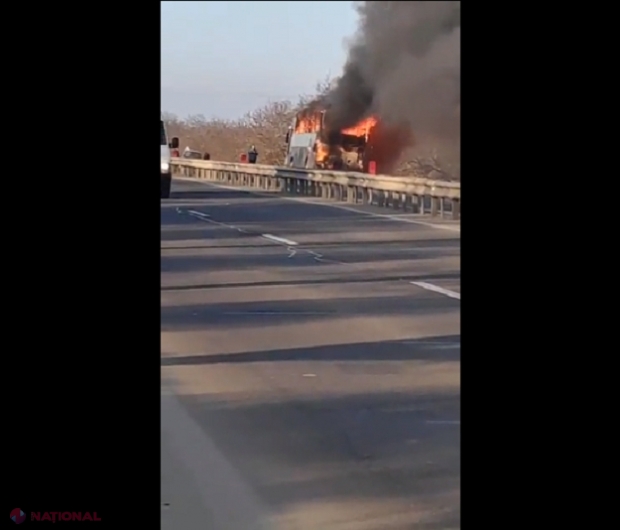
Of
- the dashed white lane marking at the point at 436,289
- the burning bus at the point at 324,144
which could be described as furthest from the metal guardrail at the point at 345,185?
the dashed white lane marking at the point at 436,289

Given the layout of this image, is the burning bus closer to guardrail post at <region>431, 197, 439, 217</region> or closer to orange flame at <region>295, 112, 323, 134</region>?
orange flame at <region>295, 112, 323, 134</region>

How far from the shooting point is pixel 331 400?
6965 mm

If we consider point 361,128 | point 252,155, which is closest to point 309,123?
point 252,155

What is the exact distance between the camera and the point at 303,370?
25.8 feet

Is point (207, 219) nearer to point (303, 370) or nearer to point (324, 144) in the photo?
point (324, 144)

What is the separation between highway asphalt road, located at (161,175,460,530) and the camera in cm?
500

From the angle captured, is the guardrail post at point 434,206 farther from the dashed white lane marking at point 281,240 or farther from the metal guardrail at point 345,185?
the dashed white lane marking at point 281,240

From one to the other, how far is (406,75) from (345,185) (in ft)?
5.87

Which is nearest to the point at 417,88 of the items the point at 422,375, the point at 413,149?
the point at 413,149

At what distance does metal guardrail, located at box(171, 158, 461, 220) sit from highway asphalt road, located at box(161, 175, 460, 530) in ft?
0.94

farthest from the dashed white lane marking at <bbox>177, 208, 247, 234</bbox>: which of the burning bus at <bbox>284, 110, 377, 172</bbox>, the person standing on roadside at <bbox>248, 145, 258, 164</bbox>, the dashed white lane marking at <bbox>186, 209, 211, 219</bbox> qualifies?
the person standing on roadside at <bbox>248, 145, 258, 164</bbox>
